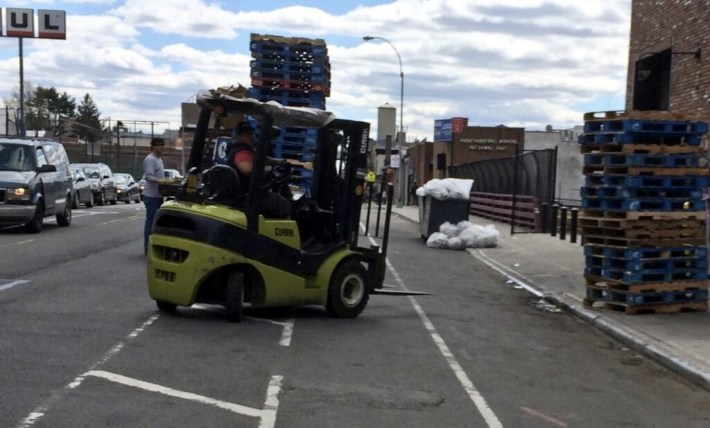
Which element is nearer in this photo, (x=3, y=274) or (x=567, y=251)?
(x=3, y=274)

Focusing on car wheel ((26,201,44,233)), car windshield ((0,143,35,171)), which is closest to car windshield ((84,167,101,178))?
car windshield ((0,143,35,171))

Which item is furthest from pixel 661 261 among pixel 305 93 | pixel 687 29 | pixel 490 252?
pixel 305 93

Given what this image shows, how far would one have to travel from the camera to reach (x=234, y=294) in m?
8.98

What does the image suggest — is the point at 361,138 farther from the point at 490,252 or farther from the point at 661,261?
the point at 490,252

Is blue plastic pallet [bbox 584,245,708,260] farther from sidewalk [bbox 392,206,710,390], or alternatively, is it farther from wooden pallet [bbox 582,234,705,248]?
sidewalk [bbox 392,206,710,390]

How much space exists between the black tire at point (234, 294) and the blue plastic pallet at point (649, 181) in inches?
199

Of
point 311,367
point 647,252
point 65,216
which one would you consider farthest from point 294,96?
point 311,367

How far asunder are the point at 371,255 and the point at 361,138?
1426 millimetres

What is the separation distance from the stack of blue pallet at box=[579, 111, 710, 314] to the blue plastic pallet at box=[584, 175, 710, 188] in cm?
1

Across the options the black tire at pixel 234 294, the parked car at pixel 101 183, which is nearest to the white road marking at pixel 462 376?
the black tire at pixel 234 294

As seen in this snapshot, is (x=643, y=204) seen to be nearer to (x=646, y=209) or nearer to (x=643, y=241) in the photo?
(x=646, y=209)

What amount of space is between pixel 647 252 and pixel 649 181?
0.92m

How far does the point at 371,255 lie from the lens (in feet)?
33.9

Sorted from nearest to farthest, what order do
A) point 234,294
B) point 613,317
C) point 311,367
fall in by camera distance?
point 311,367
point 234,294
point 613,317
